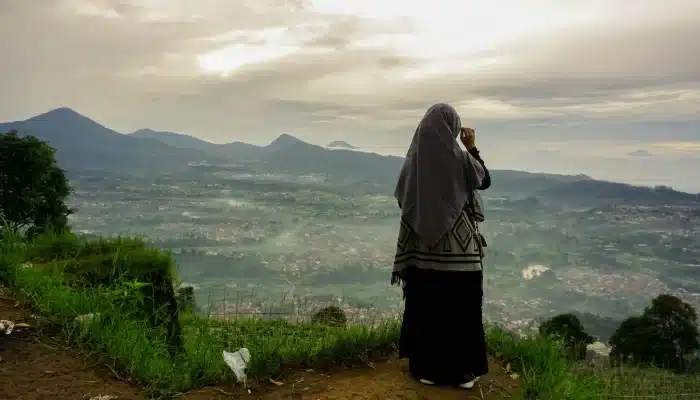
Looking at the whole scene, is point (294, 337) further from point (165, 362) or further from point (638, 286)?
point (638, 286)

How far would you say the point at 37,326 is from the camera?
4.05 metres

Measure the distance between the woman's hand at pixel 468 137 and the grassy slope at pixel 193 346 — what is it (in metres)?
1.89

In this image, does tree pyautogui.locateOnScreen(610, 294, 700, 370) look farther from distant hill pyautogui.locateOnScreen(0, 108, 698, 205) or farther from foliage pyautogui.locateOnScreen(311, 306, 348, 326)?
distant hill pyautogui.locateOnScreen(0, 108, 698, 205)

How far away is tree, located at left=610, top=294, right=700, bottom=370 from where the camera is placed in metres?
28.0

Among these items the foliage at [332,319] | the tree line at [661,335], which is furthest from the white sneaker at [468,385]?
the tree line at [661,335]

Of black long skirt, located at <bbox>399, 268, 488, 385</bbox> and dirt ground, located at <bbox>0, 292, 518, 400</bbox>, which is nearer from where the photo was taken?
dirt ground, located at <bbox>0, 292, 518, 400</bbox>

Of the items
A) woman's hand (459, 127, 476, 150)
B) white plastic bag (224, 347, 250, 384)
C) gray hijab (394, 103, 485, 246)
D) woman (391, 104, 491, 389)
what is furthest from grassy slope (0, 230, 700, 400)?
woman's hand (459, 127, 476, 150)

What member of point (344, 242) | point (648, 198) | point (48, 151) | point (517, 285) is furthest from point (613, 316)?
point (48, 151)

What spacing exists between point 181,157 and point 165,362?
110880 millimetres

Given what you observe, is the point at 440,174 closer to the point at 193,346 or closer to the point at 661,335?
the point at 193,346

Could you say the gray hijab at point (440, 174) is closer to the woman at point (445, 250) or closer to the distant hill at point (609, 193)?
the woman at point (445, 250)

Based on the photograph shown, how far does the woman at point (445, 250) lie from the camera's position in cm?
394

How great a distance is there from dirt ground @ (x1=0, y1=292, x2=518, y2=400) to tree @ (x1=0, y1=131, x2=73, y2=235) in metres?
12.7

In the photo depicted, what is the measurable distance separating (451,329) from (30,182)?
1652cm
